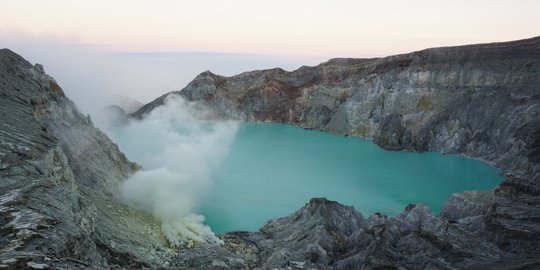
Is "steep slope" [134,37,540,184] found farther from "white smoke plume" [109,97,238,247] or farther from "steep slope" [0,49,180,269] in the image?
"steep slope" [0,49,180,269]

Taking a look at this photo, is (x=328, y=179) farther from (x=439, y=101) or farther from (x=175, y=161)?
(x=439, y=101)

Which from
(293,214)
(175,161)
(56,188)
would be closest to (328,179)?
(175,161)

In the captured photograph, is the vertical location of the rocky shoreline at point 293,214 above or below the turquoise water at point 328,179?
above

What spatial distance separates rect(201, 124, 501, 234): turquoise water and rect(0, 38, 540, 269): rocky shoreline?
4.77 metres

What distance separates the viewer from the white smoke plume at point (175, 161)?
100ft

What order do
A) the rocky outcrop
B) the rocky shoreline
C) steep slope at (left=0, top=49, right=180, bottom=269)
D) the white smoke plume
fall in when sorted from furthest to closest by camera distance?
1. the white smoke plume
2. the rocky outcrop
3. the rocky shoreline
4. steep slope at (left=0, top=49, right=180, bottom=269)

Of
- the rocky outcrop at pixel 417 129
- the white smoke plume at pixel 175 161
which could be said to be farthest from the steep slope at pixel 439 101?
the white smoke plume at pixel 175 161

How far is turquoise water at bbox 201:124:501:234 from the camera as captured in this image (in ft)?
134

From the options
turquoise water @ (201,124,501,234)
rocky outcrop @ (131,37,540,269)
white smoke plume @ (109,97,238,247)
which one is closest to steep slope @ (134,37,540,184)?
rocky outcrop @ (131,37,540,269)

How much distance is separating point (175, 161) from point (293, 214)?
2490cm

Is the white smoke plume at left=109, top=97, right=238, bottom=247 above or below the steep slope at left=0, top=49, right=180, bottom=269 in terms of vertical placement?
below

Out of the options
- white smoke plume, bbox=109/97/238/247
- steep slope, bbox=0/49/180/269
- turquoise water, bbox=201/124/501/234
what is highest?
steep slope, bbox=0/49/180/269

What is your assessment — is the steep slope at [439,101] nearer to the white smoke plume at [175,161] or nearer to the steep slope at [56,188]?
the white smoke plume at [175,161]

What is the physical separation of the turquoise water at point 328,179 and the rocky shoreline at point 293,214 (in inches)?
188
